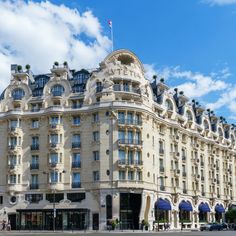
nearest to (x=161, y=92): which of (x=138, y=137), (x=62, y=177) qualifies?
(x=138, y=137)

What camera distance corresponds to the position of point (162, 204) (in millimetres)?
74562

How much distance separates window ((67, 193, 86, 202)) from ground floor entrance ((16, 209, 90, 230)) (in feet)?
5.20

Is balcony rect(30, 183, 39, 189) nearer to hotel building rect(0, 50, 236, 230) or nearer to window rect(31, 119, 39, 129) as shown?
hotel building rect(0, 50, 236, 230)

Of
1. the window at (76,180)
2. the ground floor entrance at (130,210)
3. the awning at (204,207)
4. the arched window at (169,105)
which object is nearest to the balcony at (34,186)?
the window at (76,180)

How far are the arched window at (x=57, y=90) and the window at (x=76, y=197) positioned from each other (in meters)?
15.6

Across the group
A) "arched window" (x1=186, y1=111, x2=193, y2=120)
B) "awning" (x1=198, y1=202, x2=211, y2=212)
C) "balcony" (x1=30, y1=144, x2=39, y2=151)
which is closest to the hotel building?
"balcony" (x1=30, y1=144, x2=39, y2=151)

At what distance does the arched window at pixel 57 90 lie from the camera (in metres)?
74.5

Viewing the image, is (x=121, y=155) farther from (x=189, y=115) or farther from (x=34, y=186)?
(x=189, y=115)

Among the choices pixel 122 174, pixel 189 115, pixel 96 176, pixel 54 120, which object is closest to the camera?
pixel 122 174

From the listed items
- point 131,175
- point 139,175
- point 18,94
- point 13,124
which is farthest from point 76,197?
point 18,94

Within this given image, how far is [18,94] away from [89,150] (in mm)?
15518

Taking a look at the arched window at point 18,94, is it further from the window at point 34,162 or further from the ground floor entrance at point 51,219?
the ground floor entrance at point 51,219

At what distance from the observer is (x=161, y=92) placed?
82812mm

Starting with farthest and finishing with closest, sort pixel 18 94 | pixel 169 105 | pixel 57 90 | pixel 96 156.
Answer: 1. pixel 169 105
2. pixel 18 94
3. pixel 57 90
4. pixel 96 156
